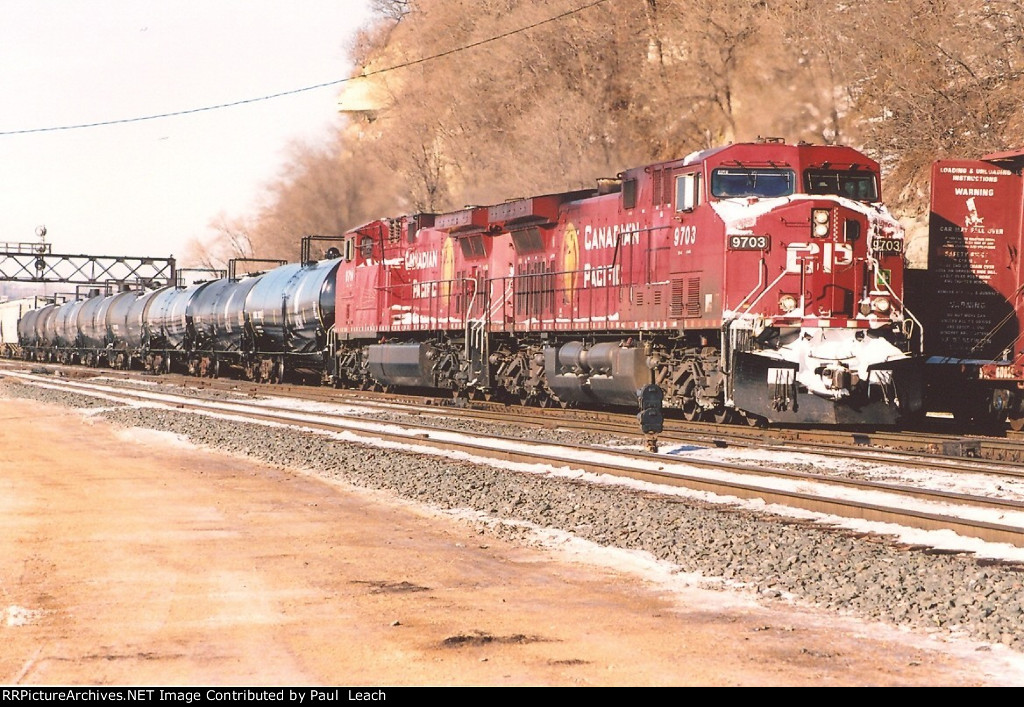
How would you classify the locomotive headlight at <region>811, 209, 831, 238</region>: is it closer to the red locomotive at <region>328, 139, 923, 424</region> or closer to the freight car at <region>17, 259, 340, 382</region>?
the red locomotive at <region>328, 139, 923, 424</region>

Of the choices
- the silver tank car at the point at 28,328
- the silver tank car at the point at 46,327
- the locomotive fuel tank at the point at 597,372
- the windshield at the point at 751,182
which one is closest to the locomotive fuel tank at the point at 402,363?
the locomotive fuel tank at the point at 597,372

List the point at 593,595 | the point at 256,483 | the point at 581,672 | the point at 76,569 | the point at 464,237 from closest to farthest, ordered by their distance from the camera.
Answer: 1. the point at 581,672
2. the point at 593,595
3. the point at 76,569
4. the point at 256,483
5. the point at 464,237

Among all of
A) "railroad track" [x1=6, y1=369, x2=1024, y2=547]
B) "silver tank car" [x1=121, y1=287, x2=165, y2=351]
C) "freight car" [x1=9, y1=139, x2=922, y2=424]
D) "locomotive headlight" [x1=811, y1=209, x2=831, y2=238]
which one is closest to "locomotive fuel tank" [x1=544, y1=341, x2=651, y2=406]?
"freight car" [x1=9, y1=139, x2=922, y2=424]

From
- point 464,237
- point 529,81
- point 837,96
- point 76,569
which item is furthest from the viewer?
point 529,81

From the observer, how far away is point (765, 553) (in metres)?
9.64

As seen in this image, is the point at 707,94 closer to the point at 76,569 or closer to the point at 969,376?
the point at 969,376

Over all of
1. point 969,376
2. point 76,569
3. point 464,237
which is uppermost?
point 464,237

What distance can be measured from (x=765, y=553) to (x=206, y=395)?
2595cm

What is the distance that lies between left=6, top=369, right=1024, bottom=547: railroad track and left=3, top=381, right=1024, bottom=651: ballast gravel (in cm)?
61

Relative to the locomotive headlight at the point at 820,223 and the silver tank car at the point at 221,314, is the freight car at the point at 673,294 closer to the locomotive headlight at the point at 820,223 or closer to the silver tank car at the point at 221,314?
the locomotive headlight at the point at 820,223

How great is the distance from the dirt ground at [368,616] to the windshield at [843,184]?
944 centimetres

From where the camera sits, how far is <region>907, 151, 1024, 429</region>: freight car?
19.8 metres

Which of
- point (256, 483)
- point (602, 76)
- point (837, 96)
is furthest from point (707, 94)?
point (256, 483)

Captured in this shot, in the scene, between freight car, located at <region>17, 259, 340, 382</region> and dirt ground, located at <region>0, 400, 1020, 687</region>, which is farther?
freight car, located at <region>17, 259, 340, 382</region>
